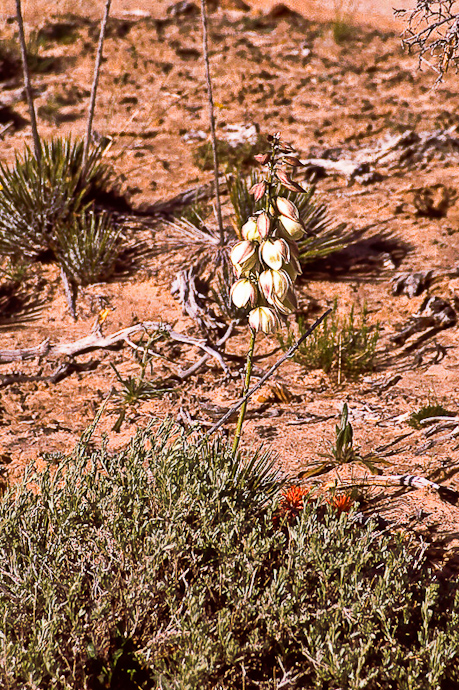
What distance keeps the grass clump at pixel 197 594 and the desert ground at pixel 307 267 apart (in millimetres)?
329

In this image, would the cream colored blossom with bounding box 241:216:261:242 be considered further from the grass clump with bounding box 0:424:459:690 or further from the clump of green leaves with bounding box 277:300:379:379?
the clump of green leaves with bounding box 277:300:379:379

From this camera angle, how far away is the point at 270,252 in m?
2.32

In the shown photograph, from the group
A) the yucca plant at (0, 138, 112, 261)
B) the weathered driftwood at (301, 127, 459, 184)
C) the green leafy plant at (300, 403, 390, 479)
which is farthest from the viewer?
the weathered driftwood at (301, 127, 459, 184)

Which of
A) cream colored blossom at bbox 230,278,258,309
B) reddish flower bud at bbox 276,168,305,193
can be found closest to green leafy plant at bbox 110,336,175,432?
cream colored blossom at bbox 230,278,258,309

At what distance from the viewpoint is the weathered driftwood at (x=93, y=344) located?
421cm

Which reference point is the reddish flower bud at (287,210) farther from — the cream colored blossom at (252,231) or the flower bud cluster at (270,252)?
the cream colored blossom at (252,231)

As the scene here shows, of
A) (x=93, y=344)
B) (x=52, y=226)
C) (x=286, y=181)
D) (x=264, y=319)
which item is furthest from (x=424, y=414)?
(x=52, y=226)

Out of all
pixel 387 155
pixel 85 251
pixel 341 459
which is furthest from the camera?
pixel 387 155

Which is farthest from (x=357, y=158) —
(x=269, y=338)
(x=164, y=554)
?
(x=164, y=554)

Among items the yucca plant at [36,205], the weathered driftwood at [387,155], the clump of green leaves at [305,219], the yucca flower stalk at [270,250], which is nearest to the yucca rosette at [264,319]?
the yucca flower stalk at [270,250]

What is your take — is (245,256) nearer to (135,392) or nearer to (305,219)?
(135,392)

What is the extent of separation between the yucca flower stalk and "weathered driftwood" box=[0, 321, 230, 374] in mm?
1708

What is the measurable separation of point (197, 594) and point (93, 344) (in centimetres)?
223

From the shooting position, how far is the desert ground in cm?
350
